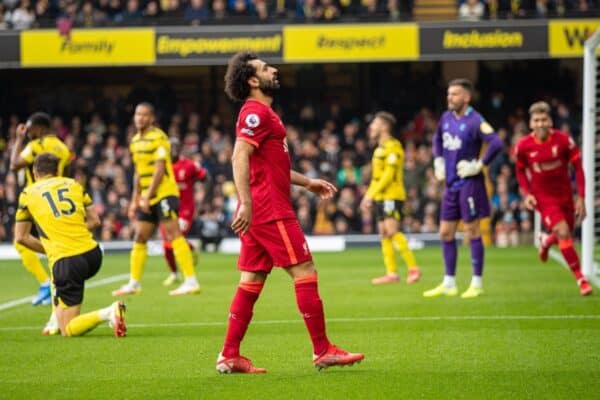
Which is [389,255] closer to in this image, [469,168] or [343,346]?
[469,168]

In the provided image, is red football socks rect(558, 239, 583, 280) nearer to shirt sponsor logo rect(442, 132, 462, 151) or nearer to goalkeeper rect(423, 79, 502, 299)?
goalkeeper rect(423, 79, 502, 299)

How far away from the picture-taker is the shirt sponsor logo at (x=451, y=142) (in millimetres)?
12984

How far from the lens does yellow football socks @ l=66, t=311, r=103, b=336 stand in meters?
9.69

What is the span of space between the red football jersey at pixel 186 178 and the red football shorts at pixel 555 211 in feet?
17.6

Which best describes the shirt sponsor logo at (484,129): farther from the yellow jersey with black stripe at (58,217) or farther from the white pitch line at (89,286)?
the white pitch line at (89,286)

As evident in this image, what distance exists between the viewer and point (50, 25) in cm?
2933

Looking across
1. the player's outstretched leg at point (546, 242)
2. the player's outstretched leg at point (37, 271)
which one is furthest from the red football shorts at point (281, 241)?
the player's outstretched leg at point (546, 242)

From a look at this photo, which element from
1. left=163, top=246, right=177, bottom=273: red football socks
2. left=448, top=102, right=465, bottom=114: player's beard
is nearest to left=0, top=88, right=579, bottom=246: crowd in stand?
left=163, top=246, right=177, bottom=273: red football socks

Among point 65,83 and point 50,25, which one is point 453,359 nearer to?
point 50,25

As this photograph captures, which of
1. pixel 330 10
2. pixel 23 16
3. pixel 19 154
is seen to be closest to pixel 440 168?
pixel 19 154

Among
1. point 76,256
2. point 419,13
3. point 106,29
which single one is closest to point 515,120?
point 419,13

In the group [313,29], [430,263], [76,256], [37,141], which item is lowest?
[430,263]

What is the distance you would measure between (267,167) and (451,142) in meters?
5.61

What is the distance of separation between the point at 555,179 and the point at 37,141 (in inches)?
231
